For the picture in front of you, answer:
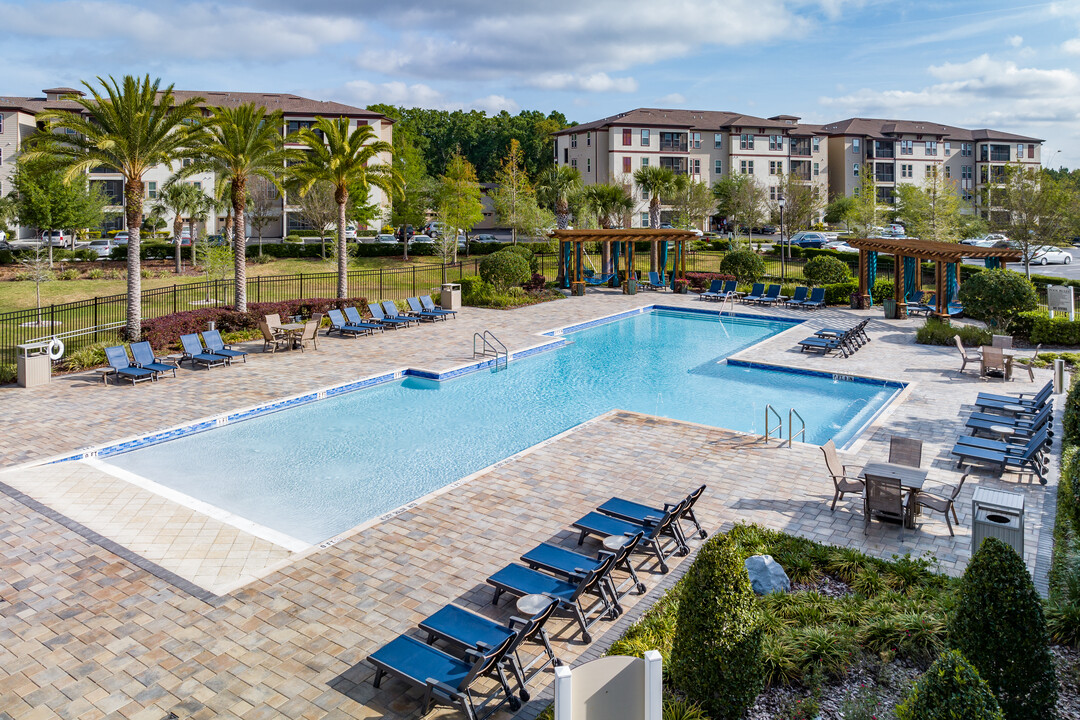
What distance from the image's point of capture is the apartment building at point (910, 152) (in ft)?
265

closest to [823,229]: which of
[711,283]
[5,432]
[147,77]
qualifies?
[711,283]

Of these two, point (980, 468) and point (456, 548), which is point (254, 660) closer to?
point (456, 548)

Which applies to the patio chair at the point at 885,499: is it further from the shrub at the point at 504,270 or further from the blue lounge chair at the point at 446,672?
the shrub at the point at 504,270

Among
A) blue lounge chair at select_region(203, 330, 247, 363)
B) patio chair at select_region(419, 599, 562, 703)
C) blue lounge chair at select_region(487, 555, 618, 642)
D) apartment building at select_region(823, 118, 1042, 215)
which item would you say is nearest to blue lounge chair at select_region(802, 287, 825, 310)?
blue lounge chair at select_region(203, 330, 247, 363)

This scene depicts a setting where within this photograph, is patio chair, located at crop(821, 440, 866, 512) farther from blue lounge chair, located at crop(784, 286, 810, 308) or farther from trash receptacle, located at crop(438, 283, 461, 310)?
blue lounge chair, located at crop(784, 286, 810, 308)

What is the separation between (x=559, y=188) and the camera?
58562mm

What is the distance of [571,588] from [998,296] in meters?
20.0

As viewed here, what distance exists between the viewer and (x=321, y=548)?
10.3 meters

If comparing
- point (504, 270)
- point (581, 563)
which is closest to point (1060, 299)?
point (504, 270)

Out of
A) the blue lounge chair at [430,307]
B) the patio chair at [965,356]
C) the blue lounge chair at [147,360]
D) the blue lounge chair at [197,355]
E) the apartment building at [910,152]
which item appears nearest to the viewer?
the blue lounge chair at [147,360]

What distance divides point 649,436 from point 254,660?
914 cm

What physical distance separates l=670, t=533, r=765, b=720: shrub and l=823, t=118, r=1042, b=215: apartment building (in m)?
79.1

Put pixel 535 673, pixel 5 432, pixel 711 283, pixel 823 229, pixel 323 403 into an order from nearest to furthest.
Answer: pixel 535 673
pixel 5 432
pixel 323 403
pixel 711 283
pixel 823 229

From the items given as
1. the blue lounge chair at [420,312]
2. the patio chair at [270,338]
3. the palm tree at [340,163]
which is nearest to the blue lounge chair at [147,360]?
the patio chair at [270,338]
